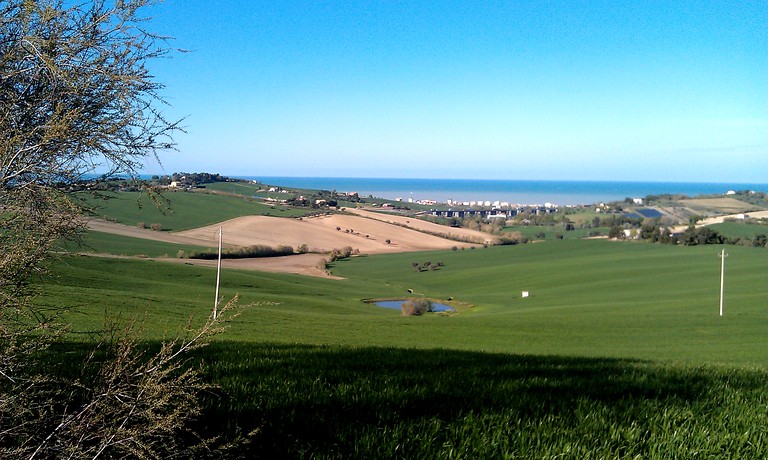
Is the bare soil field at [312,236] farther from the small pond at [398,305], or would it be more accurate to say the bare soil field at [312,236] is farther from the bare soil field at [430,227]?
the small pond at [398,305]

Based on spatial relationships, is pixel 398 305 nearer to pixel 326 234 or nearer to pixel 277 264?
pixel 277 264

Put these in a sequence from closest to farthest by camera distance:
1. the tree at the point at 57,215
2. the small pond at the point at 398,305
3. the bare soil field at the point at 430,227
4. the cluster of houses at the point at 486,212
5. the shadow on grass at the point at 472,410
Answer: the tree at the point at 57,215 < the shadow on grass at the point at 472,410 < the small pond at the point at 398,305 < the bare soil field at the point at 430,227 < the cluster of houses at the point at 486,212

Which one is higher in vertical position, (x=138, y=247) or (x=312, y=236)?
(x=138, y=247)

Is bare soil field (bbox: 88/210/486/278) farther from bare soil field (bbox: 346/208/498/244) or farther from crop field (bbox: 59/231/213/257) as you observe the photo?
crop field (bbox: 59/231/213/257)

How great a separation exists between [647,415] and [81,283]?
108ft

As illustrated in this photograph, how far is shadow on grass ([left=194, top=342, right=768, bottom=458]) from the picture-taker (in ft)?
13.9

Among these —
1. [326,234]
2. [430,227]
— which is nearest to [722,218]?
[430,227]

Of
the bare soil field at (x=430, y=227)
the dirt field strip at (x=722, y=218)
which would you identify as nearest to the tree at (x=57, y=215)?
the bare soil field at (x=430, y=227)

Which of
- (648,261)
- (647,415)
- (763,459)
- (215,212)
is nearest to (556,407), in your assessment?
(647,415)

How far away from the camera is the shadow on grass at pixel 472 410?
423 centimetres

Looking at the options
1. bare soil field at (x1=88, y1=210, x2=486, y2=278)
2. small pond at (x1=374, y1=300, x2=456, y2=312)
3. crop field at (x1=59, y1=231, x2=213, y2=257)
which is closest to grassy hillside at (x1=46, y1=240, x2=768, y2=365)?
small pond at (x1=374, y1=300, x2=456, y2=312)

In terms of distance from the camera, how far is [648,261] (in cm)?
5509

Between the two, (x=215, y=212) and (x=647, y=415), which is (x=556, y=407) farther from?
(x=215, y=212)

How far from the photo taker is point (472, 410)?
4773 millimetres
